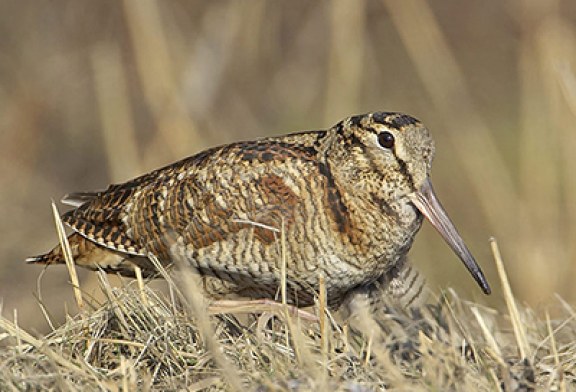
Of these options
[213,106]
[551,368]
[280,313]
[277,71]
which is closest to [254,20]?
[213,106]

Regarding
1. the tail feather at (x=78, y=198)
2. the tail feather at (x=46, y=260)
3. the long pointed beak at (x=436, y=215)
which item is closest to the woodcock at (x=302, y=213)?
the long pointed beak at (x=436, y=215)

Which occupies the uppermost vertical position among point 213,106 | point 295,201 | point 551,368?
point 213,106

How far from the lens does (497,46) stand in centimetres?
983

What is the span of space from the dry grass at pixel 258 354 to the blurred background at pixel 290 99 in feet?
6.89

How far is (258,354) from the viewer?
3.15m

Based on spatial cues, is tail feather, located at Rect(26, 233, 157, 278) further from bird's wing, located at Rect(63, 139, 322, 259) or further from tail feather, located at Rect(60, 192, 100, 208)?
tail feather, located at Rect(60, 192, 100, 208)

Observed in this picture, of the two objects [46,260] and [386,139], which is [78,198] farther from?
[386,139]

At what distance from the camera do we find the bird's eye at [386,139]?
3.55 metres

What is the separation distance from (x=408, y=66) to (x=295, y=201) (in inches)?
240

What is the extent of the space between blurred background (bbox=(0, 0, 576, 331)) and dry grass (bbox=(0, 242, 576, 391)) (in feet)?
6.89

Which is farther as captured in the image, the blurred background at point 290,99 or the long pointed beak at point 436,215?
the blurred background at point 290,99

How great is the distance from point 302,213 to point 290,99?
15.3 ft

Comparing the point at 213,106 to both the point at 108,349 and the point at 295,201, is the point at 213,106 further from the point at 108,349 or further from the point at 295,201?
the point at 108,349

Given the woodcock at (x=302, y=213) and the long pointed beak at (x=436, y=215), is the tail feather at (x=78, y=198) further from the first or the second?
the long pointed beak at (x=436, y=215)
